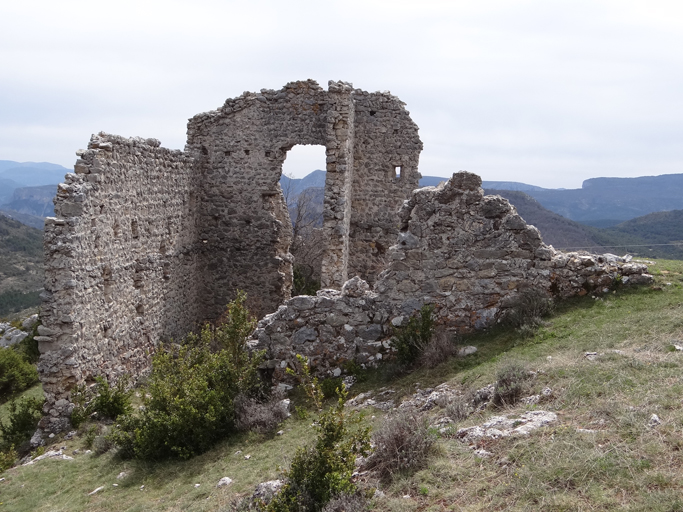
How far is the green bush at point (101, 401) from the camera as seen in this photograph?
873 centimetres

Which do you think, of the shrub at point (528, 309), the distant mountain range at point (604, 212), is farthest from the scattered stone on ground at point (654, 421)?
the distant mountain range at point (604, 212)

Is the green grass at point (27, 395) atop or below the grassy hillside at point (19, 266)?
atop

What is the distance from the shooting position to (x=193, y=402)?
7.00 m

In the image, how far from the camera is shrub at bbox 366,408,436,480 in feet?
16.6

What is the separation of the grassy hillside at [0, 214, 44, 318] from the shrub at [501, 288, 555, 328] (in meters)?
32.5

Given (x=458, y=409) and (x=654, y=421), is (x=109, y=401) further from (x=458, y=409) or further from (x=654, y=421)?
(x=654, y=421)

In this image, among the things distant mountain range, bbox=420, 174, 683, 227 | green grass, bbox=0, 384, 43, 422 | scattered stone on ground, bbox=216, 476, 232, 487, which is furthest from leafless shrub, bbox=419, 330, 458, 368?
distant mountain range, bbox=420, 174, 683, 227

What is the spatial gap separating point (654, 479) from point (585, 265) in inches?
186

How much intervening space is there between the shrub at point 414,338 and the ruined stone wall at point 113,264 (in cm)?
489

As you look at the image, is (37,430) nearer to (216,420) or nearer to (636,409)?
(216,420)

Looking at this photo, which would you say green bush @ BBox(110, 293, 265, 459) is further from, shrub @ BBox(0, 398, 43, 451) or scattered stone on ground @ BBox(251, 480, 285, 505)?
shrub @ BBox(0, 398, 43, 451)

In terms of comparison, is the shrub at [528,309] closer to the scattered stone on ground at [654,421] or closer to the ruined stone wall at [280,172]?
the scattered stone on ground at [654,421]

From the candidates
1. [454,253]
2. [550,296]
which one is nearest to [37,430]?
[454,253]

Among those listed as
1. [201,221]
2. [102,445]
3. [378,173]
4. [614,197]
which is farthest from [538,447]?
[614,197]
